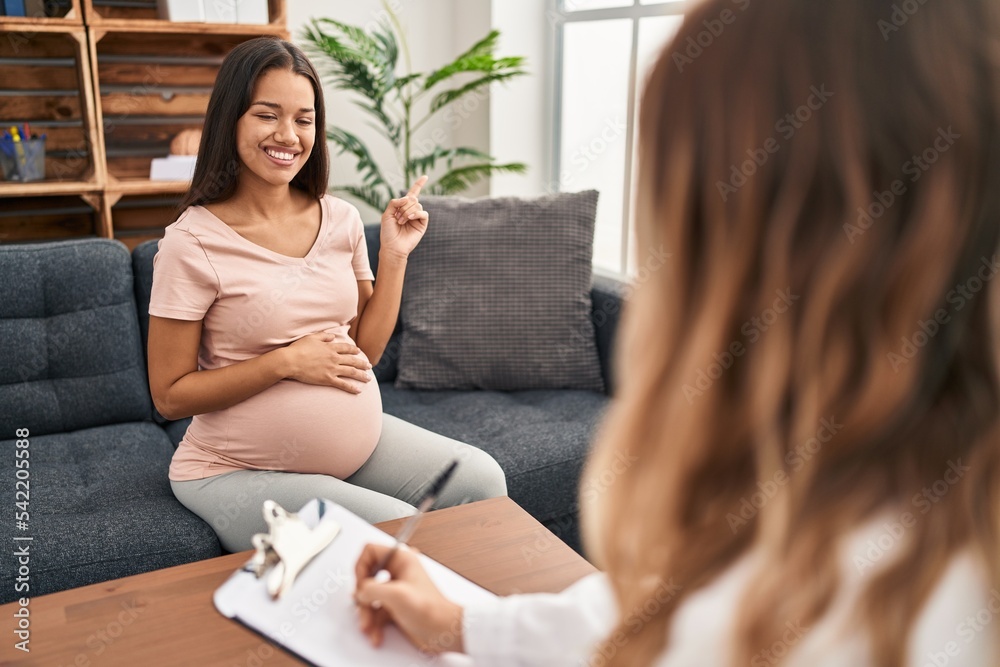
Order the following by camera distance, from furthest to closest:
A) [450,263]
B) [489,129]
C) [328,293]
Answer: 1. [489,129]
2. [450,263]
3. [328,293]

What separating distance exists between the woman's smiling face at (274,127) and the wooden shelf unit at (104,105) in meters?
1.43

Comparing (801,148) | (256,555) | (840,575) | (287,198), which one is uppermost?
(801,148)

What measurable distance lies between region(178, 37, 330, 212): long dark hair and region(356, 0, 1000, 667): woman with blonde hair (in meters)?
1.14

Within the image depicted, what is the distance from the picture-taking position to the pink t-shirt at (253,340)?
148cm

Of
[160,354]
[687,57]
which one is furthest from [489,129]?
[687,57]

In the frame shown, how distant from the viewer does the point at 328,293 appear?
1616 mm

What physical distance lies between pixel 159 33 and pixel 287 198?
168cm

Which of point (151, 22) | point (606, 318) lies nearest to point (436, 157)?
point (151, 22)

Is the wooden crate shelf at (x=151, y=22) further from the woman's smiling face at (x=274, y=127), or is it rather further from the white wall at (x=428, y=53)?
the woman's smiling face at (x=274, y=127)

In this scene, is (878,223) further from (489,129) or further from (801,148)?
(489,129)

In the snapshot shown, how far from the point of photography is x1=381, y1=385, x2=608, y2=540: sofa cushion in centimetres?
189

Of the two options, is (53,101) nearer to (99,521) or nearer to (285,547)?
(99,521)

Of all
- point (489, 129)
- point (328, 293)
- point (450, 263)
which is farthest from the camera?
point (489, 129)

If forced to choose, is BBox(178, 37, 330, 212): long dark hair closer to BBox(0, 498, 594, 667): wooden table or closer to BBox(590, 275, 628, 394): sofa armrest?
BBox(0, 498, 594, 667): wooden table
